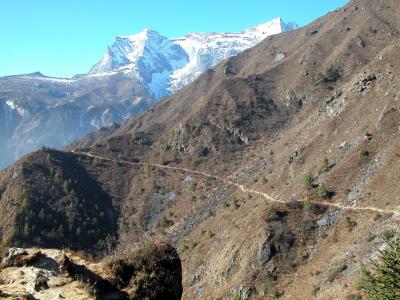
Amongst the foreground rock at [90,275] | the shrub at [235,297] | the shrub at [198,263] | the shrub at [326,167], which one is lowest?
the shrub at [198,263]

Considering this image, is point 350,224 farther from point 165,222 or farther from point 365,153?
point 165,222

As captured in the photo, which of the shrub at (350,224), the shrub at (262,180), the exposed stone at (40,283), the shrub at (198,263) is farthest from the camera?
the shrub at (262,180)

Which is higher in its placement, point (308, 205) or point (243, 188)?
point (308, 205)

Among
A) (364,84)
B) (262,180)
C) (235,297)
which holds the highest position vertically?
(364,84)

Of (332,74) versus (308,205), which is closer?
(308,205)

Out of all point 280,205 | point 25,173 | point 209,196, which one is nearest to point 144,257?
point 280,205

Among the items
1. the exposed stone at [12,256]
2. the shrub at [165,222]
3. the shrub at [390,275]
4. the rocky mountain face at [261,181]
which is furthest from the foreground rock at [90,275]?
the shrub at [165,222]

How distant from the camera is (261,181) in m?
103

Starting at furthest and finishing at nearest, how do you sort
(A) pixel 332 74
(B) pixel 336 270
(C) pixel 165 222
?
(A) pixel 332 74 < (C) pixel 165 222 < (B) pixel 336 270

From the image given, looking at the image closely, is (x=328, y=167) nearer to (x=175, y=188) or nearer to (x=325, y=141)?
(x=325, y=141)

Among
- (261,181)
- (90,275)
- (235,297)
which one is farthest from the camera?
(261,181)

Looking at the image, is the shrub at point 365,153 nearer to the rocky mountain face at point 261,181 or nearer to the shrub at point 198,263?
the rocky mountain face at point 261,181

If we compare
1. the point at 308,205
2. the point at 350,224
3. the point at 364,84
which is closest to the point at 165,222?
the point at 308,205

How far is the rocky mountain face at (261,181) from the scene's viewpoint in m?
63.1
